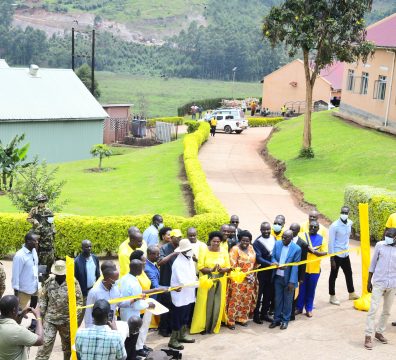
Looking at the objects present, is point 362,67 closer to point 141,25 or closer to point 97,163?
point 97,163

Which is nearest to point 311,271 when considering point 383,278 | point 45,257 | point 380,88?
point 383,278

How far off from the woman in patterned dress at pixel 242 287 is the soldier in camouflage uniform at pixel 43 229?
3609 millimetres

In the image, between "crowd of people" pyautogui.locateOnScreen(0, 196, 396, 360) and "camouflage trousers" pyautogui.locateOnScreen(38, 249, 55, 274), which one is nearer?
"crowd of people" pyautogui.locateOnScreen(0, 196, 396, 360)

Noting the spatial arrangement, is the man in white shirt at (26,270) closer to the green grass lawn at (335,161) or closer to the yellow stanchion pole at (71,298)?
the yellow stanchion pole at (71,298)

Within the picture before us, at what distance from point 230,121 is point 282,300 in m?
33.3

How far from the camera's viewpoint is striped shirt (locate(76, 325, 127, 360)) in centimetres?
619

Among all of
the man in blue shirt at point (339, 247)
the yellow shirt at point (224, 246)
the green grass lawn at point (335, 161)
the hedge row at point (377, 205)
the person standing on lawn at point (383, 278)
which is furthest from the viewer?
the green grass lawn at point (335, 161)

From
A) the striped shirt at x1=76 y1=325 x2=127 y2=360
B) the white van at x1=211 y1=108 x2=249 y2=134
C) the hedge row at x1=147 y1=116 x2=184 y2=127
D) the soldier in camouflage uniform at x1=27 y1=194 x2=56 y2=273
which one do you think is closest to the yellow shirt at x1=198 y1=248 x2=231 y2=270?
the soldier in camouflage uniform at x1=27 y1=194 x2=56 y2=273

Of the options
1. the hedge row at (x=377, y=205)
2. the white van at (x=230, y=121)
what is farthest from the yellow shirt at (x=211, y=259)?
the white van at (x=230, y=121)

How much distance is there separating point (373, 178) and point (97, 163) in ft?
44.0

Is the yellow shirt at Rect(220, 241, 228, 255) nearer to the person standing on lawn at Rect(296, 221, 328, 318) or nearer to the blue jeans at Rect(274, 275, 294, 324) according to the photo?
the blue jeans at Rect(274, 275, 294, 324)

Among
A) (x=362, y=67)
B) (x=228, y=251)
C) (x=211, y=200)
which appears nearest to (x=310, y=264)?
(x=228, y=251)

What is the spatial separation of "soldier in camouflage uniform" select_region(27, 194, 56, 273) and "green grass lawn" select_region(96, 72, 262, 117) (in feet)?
247

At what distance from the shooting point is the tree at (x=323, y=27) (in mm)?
26375
